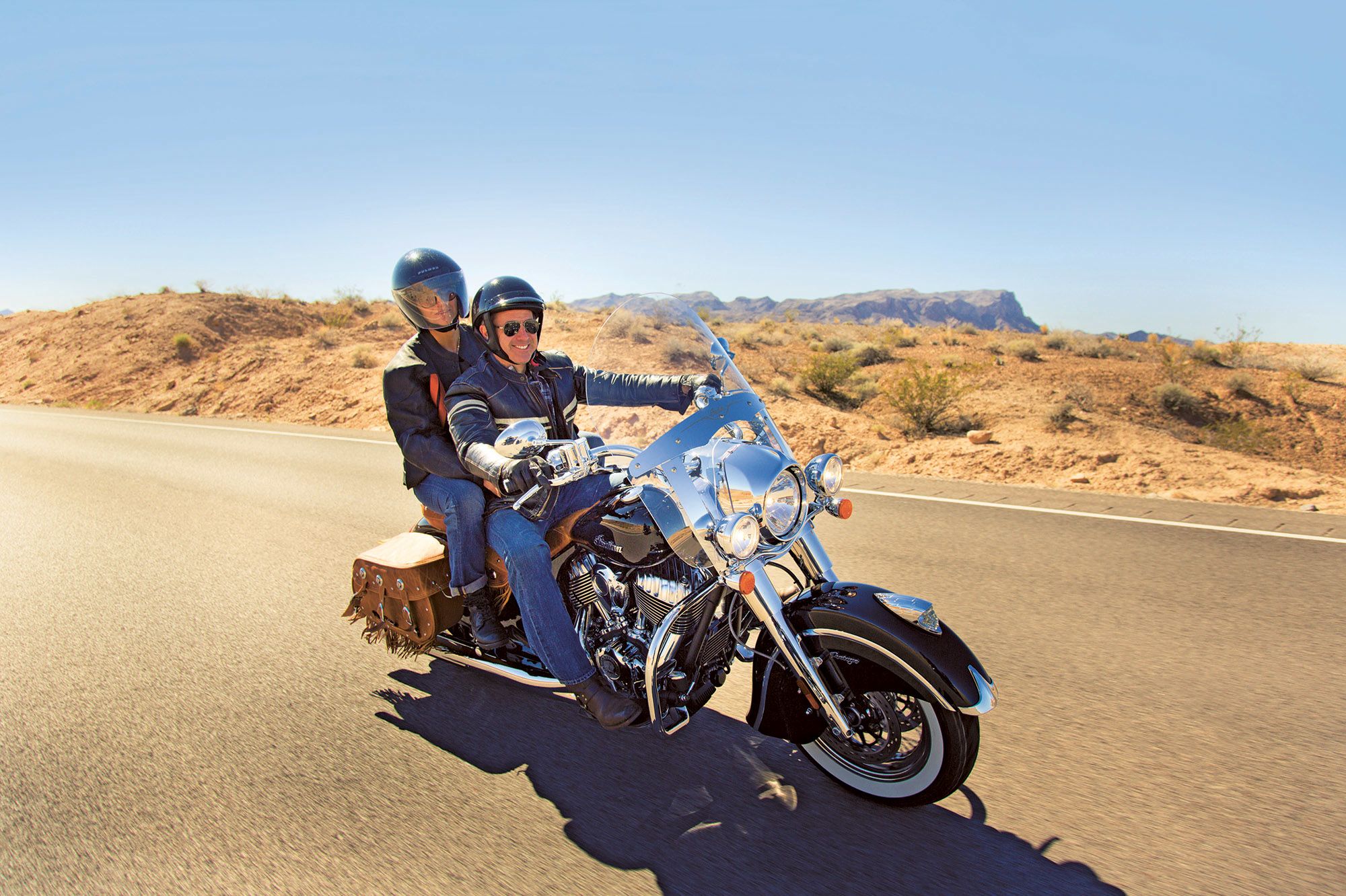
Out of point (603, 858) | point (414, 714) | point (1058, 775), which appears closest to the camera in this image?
point (603, 858)

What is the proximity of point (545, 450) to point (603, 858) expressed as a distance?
136 centimetres

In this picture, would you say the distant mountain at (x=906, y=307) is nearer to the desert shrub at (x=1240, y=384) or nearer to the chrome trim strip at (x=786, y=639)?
the desert shrub at (x=1240, y=384)

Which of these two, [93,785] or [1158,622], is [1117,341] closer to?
[1158,622]

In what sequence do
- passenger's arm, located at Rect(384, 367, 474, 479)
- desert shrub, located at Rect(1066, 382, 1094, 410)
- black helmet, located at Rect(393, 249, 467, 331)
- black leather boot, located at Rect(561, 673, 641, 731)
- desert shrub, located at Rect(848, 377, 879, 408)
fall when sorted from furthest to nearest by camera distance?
1. desert shrub, located at Rect(848, 377, 879, 408)
2. desert shrub, located at Rect(1066, 382, 1094, 410)
3. black helmet, located at Rect(393, 249, 467, 331)
4. passenger's arm, located at Rect(384, 367, 474, 479)
5. black leather boot, located at Rect(561, 673, 641, 731)

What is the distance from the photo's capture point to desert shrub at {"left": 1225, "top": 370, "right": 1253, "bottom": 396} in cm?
1622

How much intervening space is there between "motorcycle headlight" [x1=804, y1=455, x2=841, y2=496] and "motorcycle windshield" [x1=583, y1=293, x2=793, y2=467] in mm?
203

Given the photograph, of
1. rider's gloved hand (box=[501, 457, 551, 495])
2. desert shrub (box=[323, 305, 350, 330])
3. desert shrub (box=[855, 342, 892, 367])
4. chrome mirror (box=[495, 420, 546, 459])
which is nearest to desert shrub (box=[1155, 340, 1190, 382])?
desert shrub (box=[855, 342, 892, 367])

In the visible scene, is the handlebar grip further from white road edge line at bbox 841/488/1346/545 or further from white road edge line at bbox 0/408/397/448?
white road edge line at bbox 0/408/397/448

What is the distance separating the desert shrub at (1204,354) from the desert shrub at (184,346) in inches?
1175

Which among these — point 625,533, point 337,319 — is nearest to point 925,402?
point 625,533

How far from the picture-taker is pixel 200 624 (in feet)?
15.8

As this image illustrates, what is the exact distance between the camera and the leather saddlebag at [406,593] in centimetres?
364

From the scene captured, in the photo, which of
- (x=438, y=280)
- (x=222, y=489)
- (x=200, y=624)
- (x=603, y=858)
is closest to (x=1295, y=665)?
(x=603, y=858)

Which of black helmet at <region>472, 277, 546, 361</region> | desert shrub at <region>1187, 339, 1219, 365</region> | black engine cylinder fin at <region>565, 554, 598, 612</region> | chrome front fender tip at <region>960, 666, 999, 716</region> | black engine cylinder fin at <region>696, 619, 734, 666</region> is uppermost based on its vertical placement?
desert shrub at <region>1187, 339, 1219, 365</region>
